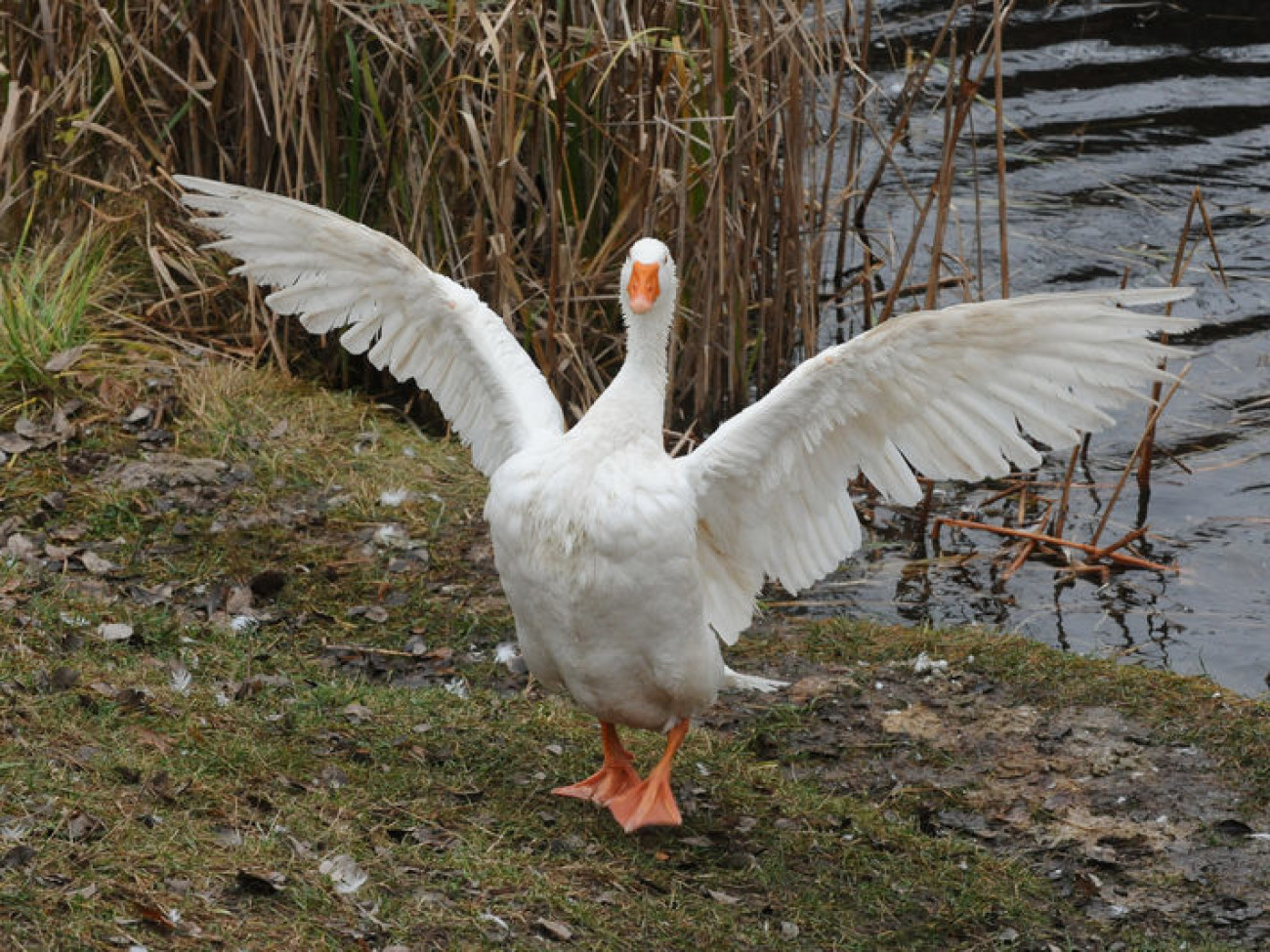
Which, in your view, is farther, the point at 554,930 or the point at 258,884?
the point at 554,930

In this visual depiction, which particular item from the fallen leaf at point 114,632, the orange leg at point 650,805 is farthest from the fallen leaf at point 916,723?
the fallen leaf at point 114,632

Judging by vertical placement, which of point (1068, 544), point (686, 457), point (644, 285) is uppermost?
point (644, 285)

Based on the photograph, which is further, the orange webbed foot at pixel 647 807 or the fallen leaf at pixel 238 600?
the fallen leaf at pixel 238 600

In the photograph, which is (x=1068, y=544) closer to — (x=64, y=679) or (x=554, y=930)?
(x=554, y=930)

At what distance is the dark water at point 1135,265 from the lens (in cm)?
721

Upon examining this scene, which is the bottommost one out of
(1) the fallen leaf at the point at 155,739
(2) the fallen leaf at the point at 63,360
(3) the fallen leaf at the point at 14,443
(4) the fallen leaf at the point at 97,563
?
(4) the fallen leaf at the point at 97,563

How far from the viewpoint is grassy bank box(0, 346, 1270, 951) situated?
13.7 ft

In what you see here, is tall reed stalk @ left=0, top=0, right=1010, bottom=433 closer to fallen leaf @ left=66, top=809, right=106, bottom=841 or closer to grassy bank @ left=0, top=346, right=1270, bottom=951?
grassy bank @ left=0, top=346, right=1270, bottom=951

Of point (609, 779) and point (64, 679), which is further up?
point (64, 679)

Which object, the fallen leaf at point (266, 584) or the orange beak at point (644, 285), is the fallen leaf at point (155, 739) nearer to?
the fallen leaf at point (266, 584)

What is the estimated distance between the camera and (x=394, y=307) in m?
5.55

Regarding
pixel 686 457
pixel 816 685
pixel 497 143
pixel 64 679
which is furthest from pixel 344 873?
pixel 497 143

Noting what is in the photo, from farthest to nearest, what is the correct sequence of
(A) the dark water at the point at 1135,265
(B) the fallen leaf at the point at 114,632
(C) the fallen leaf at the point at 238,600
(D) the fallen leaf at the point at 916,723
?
(A) the dark water at the point at 1135,265, (C) the fallen leaf at the point at 238,600, (D) the fallen leaf at the point at 916,723, (B) the fallen leaf at the point at 114,632

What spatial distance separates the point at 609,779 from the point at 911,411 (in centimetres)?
144
